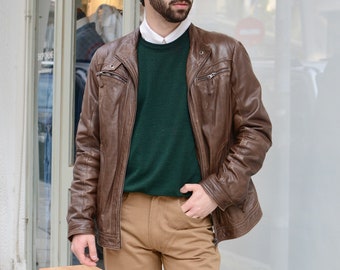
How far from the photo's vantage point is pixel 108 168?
7.55 feet

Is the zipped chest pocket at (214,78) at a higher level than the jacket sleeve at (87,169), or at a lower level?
higher

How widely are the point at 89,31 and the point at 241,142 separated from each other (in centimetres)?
287

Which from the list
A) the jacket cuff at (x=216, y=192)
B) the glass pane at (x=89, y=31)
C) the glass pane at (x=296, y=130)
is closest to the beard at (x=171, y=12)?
the jacket cuff at (x=216, y=192)

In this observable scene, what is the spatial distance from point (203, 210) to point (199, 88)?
16.3 inches

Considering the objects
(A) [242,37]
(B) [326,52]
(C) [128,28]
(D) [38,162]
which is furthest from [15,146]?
(B) [326,52]

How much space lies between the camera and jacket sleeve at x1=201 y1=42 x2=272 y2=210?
2123mm

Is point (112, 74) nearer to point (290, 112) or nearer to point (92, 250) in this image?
point (92, 250)

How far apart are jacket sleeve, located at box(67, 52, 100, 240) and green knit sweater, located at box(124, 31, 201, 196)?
0.60 ft

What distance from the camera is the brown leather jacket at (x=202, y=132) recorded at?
2150 millimetres

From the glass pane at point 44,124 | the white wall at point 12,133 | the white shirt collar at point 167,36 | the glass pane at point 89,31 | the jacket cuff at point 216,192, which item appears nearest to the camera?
the jacket cuff at point 216,192

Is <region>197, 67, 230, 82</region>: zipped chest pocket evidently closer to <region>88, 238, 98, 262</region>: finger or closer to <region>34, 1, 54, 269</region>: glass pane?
<region>88, 238, 98, 262</region>: finger

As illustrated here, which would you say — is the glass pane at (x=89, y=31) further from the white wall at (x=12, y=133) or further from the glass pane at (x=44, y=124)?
the white wall at (x=12, y=133)

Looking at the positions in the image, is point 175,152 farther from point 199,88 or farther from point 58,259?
point 58,259

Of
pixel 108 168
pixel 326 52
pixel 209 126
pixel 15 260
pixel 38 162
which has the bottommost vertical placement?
pixel 15 260
